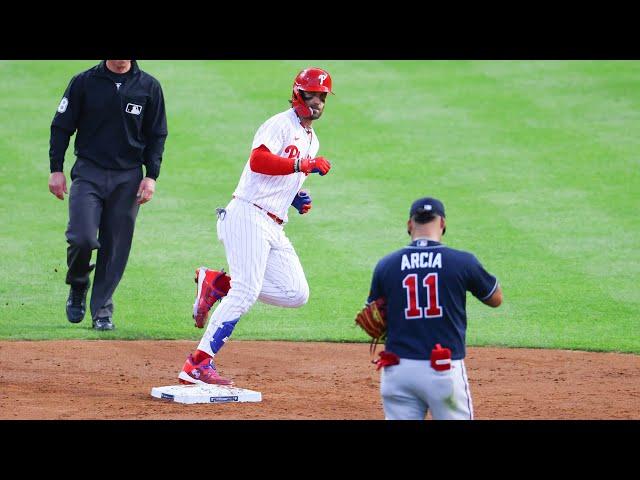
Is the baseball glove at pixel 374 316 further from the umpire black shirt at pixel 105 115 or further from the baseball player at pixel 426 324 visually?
the umpire black shirt at pixel 105 115

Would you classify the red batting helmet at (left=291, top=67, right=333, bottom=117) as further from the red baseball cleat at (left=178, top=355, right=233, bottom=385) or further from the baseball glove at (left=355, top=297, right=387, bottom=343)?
the baseball glove at (left=355, top=297, right=387, bottom=343)

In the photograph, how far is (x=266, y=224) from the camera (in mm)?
7707

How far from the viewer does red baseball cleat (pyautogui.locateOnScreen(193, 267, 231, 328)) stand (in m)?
7.98

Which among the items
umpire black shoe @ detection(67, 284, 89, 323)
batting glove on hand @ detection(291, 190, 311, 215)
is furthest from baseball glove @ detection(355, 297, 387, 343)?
umpire black shoe @ detection(67, 284, 89, 323)

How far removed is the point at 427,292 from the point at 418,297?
0.16 feet

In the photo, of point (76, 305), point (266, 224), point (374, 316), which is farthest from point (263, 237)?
point (76, 305)

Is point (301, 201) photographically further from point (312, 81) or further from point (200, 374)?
point (200, 374)

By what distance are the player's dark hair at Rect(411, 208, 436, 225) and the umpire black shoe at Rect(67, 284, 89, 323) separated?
452 centimetres

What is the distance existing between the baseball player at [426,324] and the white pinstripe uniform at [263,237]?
2024 mm

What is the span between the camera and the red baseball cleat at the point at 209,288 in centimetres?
798

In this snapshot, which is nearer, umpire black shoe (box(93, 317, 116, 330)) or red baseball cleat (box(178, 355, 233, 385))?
red baseball cleat (box(178, 355, 233, 385))

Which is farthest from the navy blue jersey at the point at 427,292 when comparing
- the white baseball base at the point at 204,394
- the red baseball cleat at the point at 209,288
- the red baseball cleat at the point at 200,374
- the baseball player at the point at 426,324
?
the red baseball cleat at the point at 209,288

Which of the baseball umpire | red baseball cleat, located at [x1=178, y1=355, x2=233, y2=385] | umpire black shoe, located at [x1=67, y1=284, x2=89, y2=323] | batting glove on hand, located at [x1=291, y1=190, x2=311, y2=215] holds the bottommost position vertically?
red baseball cleat, located at [x1=178, y1=355, x2=233, y2=385]

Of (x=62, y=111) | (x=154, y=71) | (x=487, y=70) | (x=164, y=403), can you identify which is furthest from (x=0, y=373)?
(x=487, y=70)
